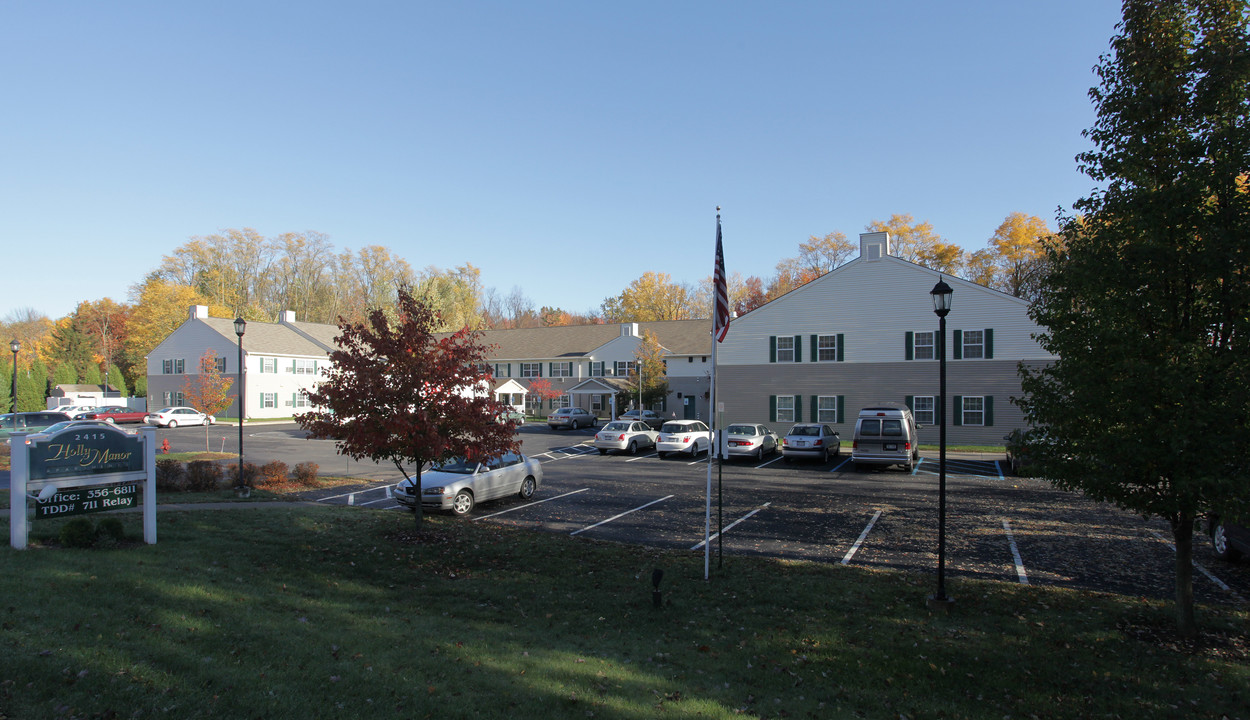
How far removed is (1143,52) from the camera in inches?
287

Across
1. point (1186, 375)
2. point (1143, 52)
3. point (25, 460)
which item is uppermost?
point (1143, 52)

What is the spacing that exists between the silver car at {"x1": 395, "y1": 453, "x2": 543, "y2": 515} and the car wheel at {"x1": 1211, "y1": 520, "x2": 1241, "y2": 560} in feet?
41.5

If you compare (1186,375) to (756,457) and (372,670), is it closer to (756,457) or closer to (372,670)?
(372,670)

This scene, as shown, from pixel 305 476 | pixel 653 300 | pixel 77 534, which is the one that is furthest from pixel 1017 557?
pixel 653 300

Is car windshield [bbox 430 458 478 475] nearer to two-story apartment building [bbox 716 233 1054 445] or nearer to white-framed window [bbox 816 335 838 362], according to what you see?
two-story apartment building [bbox 716 233 1054 445]

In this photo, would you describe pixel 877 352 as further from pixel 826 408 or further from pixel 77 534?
pixel 77 534

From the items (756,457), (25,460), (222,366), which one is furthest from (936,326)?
(222,366)

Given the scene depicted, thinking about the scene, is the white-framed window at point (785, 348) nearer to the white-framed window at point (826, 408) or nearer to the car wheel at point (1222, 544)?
the white-framed window at point (826, 408)

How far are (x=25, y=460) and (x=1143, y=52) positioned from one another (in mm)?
14723

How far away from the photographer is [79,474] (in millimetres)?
9188

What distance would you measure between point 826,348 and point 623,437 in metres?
12.2

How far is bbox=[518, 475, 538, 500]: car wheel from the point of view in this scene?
53.6 ft

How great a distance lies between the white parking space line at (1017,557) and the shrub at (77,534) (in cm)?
1308

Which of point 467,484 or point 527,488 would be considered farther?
point 527,488
